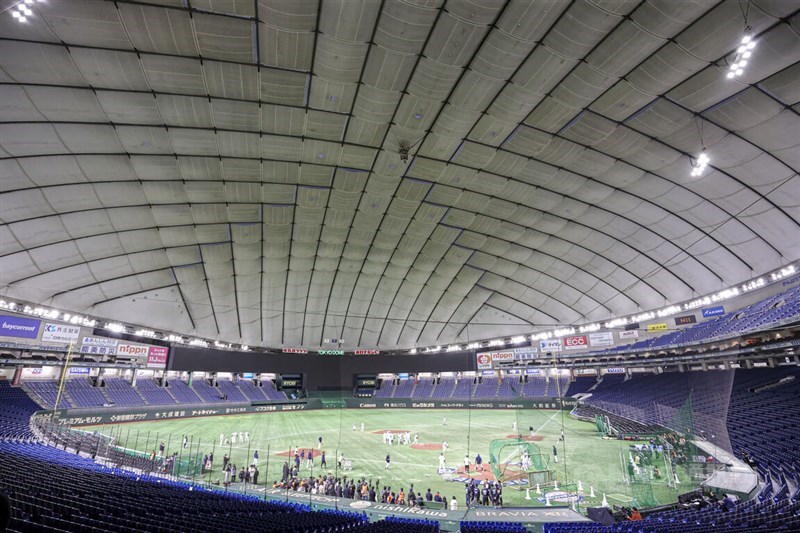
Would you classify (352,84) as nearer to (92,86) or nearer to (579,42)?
(579,42)

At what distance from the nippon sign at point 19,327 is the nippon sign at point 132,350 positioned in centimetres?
854

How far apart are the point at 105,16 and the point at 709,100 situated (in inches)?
1211

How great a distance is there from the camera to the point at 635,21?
17.6m

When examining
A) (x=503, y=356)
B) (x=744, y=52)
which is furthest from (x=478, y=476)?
(x=744, y=52)

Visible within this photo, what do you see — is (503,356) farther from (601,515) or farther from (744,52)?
(744,52)

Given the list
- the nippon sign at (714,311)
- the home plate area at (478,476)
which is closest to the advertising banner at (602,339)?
the nippon sign at (714,311)

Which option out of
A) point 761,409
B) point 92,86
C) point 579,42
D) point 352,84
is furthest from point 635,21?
point 761,409

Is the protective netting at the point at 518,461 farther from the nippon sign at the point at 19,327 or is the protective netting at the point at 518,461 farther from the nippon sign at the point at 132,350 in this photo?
the nippon sign at the point at 132,350

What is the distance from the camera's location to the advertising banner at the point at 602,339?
116 feet

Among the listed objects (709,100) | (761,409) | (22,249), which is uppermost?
(709,100)

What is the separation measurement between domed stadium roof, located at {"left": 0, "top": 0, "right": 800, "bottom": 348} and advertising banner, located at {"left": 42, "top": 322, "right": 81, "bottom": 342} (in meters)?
2.45

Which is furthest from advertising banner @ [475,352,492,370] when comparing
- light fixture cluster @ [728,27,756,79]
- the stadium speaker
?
light fixture cluster @ [728,27,756,79]

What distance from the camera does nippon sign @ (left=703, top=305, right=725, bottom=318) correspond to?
33875mm

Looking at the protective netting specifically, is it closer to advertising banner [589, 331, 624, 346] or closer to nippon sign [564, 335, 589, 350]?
nippon sign [564, 335, 589, 350]
